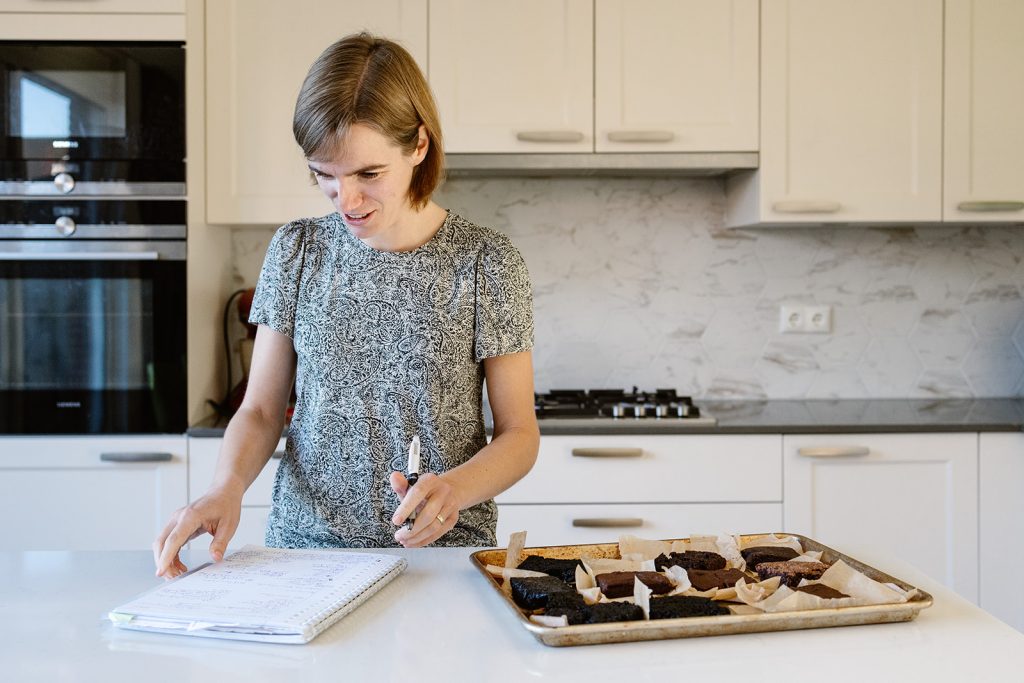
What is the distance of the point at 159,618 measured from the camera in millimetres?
1088

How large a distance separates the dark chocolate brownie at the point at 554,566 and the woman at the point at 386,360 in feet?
0.62

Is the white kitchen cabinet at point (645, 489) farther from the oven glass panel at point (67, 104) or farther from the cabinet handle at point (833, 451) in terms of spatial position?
the oven glass panel at point (67, 104)

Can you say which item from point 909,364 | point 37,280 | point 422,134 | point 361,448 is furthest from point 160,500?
point 909,364

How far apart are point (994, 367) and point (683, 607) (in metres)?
2.49

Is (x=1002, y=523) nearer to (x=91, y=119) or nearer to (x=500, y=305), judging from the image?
(x=500, y=305)

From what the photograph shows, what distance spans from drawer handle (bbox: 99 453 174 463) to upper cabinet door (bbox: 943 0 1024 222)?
2.13 meters

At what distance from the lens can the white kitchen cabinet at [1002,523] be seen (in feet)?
8.71

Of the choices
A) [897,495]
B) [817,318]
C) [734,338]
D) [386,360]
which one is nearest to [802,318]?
[817,318]

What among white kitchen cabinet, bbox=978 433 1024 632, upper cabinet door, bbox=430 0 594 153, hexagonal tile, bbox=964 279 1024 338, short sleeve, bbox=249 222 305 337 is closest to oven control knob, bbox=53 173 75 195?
upper cabinet door, bbox=430 0 594 153

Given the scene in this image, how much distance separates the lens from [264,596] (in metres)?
1.15

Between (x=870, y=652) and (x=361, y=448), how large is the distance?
2.57 feet

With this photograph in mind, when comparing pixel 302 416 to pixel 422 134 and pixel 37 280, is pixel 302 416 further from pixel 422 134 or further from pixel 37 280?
pixel 37 280

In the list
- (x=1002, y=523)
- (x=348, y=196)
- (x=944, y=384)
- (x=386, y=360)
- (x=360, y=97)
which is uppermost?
(x=360, y=97)

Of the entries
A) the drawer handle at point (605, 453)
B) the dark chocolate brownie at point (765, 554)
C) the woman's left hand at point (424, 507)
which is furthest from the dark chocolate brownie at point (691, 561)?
the drawer handle at point (605, 453)
